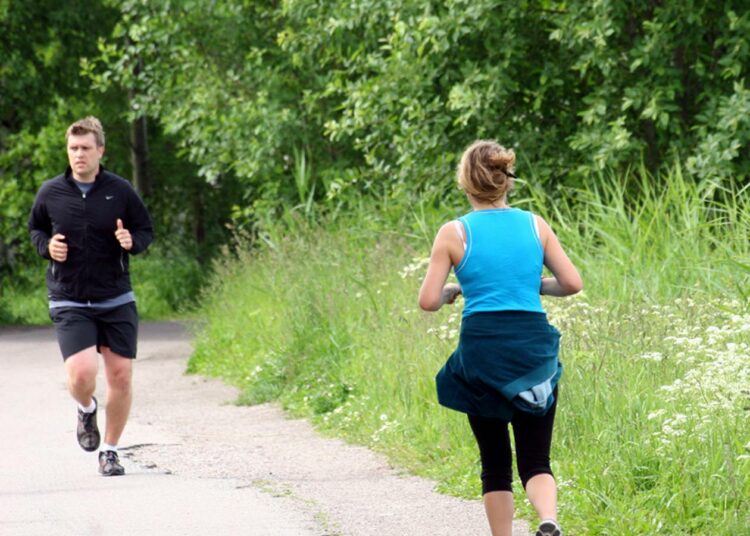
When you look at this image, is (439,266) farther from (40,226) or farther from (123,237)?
(40,226)

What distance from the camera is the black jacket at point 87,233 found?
26.9ft

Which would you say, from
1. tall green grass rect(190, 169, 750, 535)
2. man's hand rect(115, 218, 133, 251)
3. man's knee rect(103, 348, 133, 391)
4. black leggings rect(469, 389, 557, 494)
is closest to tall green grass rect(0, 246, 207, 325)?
tall green grass rect(190, 169, 750, 535)

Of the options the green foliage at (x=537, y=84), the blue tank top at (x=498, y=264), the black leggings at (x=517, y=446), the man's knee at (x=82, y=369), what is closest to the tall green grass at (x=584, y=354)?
the green foliage at (x=537, y=84)

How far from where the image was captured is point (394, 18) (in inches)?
575

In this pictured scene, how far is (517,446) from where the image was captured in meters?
5.34

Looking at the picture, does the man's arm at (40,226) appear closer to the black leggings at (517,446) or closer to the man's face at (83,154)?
the man's face at (83,154)

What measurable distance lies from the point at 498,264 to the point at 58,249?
3622 millimetres

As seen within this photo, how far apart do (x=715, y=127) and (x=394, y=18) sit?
3.45m

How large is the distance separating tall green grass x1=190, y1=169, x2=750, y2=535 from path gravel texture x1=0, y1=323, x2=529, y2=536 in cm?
30

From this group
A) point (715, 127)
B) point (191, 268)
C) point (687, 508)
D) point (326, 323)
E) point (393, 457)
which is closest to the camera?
point (687, 508)

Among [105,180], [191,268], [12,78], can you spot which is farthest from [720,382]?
[191,268]

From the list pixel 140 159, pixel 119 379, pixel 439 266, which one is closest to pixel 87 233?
pixel 119 379

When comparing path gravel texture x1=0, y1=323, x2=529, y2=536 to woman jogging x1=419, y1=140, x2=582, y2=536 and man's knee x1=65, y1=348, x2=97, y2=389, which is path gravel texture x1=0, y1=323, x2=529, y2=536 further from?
woman jogging x1=419, y1=140, x2=582, y2=536

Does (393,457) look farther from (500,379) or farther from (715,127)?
(715,127)
